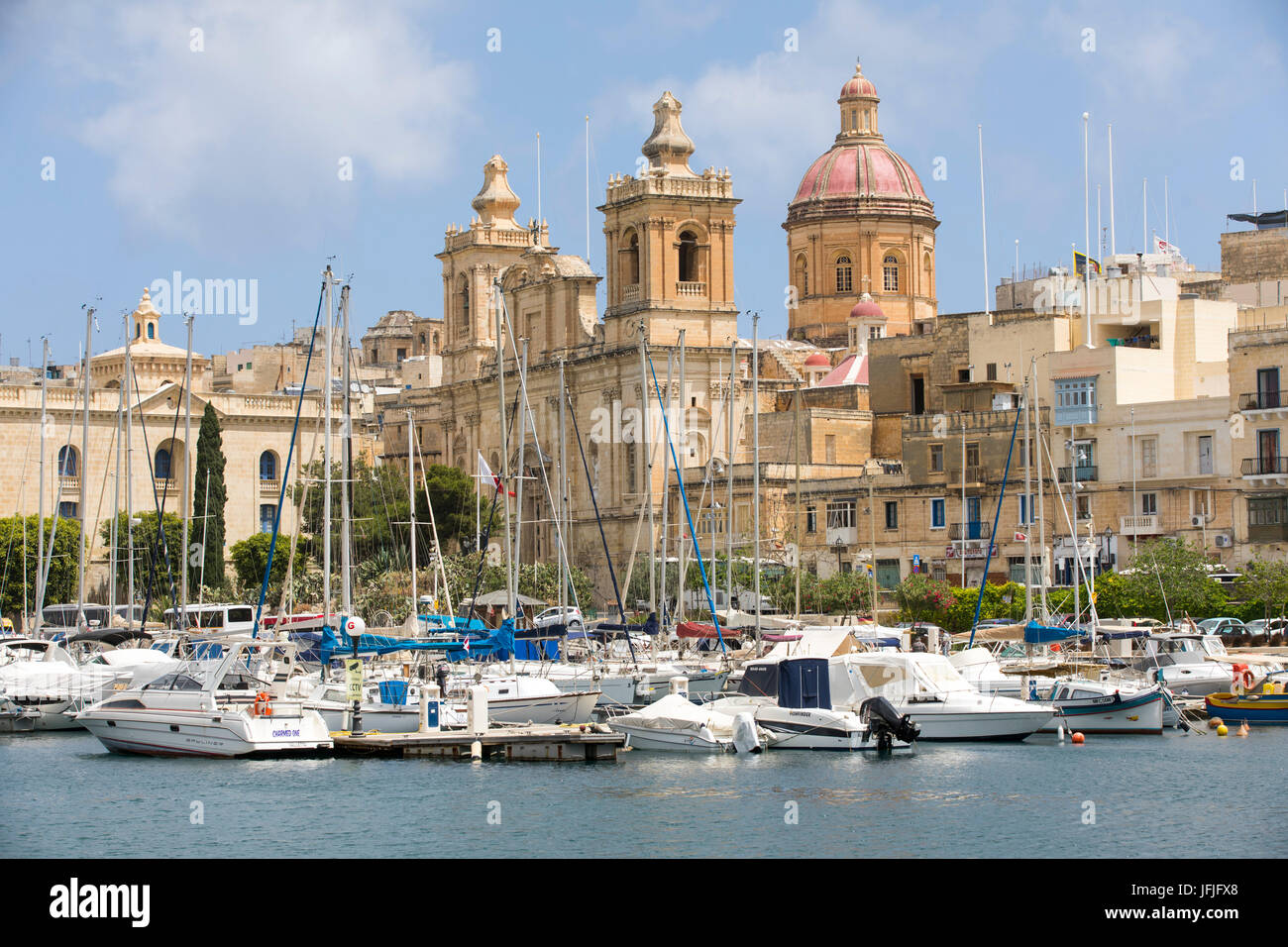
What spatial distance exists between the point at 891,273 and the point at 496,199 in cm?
1886

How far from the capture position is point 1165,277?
69.6m

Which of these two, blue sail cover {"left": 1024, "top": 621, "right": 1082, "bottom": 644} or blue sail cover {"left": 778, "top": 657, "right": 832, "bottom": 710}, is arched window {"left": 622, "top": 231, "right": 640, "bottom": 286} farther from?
blue sail cover {"left": 778, "top": 657, "right": 832, "bottom": 710}

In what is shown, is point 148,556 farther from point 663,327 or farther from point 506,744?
point 506,744

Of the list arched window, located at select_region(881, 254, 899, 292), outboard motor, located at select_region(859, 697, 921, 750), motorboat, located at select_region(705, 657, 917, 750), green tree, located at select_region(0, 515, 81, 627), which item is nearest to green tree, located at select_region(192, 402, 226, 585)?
green tree, located at select_region(0, 515, 81, 627)

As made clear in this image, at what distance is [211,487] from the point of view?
7119 centimetres

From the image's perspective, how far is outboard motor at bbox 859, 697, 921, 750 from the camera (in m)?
34.9

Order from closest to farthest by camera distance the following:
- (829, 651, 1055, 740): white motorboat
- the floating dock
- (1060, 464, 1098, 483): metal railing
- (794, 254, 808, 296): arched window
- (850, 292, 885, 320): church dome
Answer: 1. the floating dock
2. (829, 651, 1055, 740): white motorboat
3. (1060, 464, 1098, 483): metal railing
4. (850, 292, 885, 320): church dome
5. (794, 254, 808, 296): arched window

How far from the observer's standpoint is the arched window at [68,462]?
75.4m

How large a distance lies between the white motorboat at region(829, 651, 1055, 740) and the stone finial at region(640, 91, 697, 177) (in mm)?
43016

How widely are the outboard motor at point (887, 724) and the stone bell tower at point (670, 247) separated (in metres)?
40.7

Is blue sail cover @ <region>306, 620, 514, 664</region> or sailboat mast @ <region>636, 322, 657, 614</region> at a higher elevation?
sailboat mast @ <region>636, 322, 657, 614</region>

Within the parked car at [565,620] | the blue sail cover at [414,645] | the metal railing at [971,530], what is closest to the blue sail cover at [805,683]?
the blue sail cover at [414,645]

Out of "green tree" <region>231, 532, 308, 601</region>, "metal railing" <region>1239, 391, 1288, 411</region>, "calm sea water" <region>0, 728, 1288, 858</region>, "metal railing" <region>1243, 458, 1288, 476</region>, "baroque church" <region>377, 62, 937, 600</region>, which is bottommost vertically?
"calm sea water" <region>0, 728, 1288, 858</region>

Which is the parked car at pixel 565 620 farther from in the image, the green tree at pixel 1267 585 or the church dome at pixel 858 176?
the church dome at pixel 858 176
